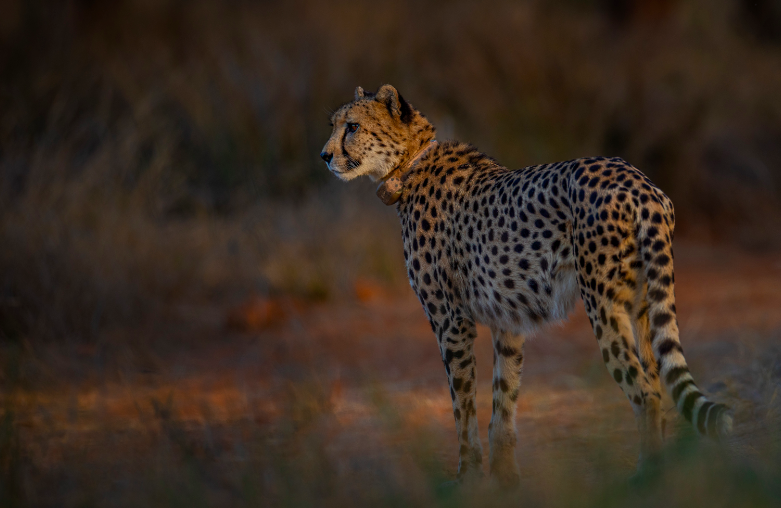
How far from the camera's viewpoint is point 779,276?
724 centimetres

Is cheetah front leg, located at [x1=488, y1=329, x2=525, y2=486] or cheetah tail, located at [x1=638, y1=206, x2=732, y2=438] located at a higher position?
cheetah tail, located at [x1=638, y1=206, x2=732, y2=438]

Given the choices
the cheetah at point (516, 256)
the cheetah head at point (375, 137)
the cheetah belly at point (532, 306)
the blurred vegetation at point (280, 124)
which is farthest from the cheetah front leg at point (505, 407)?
the blurred vegetation at point (280, 124)

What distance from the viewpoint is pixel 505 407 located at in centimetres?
351

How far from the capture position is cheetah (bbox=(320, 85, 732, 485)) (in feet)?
9.02

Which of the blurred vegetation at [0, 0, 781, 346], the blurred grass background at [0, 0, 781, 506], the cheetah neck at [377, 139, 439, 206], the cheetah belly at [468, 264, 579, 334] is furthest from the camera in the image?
the blurred vegetation at [0, 0, 781, 346]

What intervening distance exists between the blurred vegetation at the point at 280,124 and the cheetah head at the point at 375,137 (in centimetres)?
264

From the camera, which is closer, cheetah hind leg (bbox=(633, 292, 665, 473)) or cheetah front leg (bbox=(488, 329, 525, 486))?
cheetah hind leg (bbox=(633, 292, 665, 473))

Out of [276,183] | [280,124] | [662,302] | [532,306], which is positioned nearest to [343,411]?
[532,306]

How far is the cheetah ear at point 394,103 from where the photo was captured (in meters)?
3.99

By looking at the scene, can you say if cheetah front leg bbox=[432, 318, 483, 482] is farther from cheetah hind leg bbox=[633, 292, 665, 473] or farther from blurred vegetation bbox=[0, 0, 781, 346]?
blurred vegetation bbox=[0, 0, 781, 346]

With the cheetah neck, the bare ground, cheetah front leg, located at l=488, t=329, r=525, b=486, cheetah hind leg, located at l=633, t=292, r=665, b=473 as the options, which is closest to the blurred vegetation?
the bare ground

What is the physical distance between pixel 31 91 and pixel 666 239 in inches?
279

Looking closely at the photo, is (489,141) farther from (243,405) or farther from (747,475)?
(747,475)

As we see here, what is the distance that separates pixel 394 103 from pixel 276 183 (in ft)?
14.9
